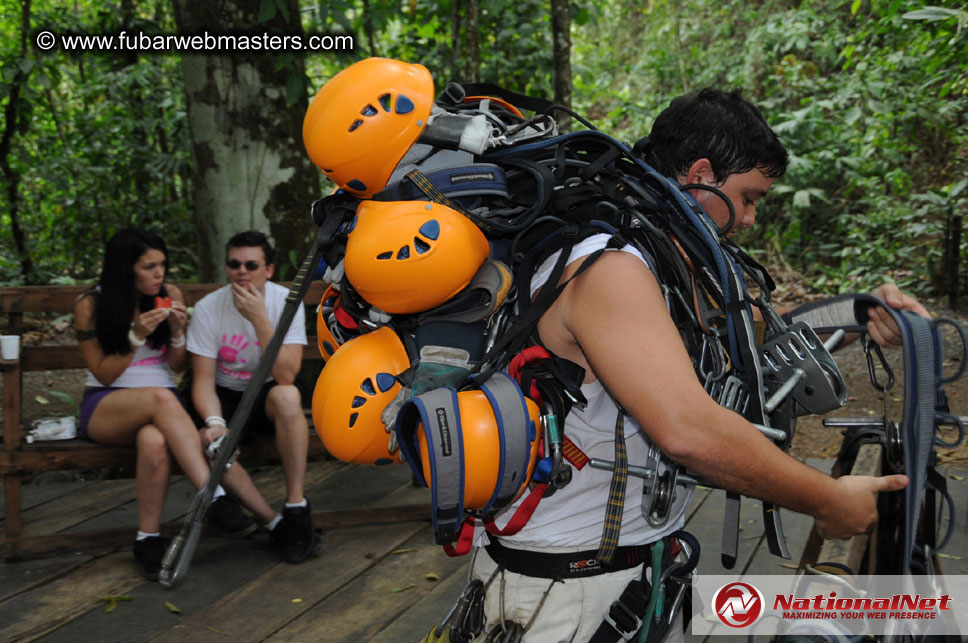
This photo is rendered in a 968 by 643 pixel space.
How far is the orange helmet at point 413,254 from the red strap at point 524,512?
0.41 metres

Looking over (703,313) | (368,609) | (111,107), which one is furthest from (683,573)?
(111,107)

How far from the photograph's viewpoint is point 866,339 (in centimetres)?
197

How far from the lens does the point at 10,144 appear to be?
8.28 metres

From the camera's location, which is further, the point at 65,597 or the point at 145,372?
the point at 145,372

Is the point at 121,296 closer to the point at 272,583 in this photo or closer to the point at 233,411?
the point at 233,411

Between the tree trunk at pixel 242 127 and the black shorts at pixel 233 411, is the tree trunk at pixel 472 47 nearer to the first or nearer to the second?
the tree trunk at pixel 242 127

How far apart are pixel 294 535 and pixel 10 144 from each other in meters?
6.59

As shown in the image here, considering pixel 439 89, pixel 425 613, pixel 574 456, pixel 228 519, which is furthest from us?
pixel 439 89

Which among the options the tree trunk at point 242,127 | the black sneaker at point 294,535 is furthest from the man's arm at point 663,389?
the tree trunk at point 242,127

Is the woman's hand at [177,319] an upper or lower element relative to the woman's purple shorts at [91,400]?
upper

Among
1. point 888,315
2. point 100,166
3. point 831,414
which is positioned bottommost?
point 831,414

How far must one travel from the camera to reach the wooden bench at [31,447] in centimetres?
372

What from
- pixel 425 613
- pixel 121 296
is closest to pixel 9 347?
→ pixel 121 296

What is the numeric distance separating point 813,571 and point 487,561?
0.73 m
